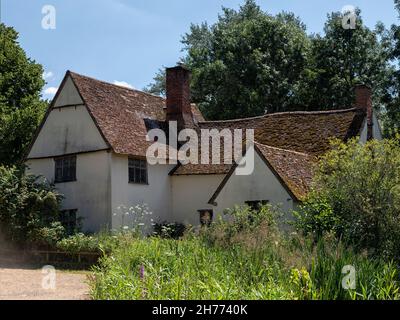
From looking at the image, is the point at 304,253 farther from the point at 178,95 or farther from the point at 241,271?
the point at 178,95

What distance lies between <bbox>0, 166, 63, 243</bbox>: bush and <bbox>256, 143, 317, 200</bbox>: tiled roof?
8.46 m

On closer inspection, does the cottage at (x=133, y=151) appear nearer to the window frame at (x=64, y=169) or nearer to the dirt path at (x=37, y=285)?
the window frame at (x=64, y=169)

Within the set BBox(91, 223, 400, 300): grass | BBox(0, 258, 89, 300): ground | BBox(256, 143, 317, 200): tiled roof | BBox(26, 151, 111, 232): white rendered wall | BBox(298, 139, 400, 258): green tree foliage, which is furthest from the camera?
BBox(26, 151, 111, 232): white rendered wall

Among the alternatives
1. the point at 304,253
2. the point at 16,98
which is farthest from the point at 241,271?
the point at 16,98

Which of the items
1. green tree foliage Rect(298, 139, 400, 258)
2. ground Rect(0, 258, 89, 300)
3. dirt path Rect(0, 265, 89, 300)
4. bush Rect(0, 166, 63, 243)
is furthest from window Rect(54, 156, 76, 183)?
green tree foliage Rect(298, 139, 400, 258)

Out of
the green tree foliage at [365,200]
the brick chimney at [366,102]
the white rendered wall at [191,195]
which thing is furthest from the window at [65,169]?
the brick chimney at [366,102]

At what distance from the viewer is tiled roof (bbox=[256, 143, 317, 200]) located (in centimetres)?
2195

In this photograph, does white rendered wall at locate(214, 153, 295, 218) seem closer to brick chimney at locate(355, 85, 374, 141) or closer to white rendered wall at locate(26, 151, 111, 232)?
white rendered wall at locate(26, 151, 111, 232)

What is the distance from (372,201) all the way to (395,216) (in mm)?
656

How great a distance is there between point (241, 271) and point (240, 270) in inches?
1.5

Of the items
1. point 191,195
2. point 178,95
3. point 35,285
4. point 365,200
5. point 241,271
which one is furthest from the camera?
point 178,95

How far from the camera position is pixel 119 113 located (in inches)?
1107
